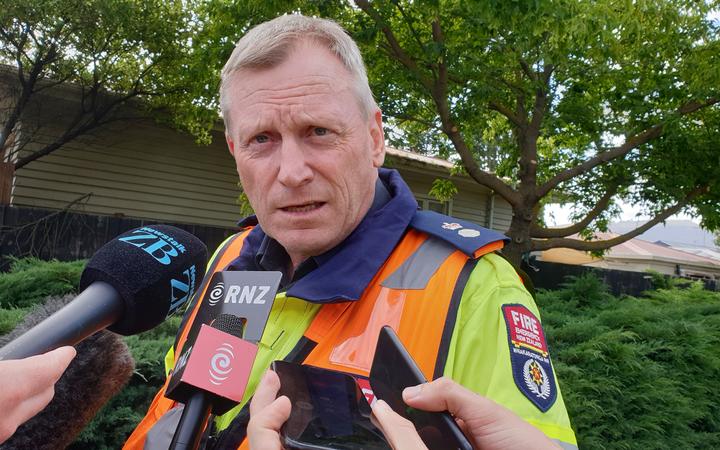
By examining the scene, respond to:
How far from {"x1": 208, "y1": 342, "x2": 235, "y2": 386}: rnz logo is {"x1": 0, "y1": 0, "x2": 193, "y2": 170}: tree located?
31.1 feet

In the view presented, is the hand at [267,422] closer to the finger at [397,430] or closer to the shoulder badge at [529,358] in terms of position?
the finger at [397,430]

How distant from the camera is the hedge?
2.96 metres

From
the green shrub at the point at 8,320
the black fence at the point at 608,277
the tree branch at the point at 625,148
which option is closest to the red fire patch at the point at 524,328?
the green shrub at the point at 8,320

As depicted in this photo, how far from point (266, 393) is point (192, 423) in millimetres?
131

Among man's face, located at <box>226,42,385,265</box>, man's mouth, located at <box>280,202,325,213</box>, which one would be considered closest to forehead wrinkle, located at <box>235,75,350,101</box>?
man's face, located at <box>226,42,385,265</box>

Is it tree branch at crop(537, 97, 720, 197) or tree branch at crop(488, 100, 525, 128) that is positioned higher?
tree branch at crop(488, 100, 525, 128)

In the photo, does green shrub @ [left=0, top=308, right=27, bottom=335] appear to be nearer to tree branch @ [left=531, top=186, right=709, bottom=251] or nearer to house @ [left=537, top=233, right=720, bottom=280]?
tree branch @ [left=531, top=186, right=709, bottom=251]

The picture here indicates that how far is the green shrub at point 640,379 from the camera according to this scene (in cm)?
398

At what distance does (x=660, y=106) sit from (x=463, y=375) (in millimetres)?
8661

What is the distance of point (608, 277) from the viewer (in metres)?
13.2

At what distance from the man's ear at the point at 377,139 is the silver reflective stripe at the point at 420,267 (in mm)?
368

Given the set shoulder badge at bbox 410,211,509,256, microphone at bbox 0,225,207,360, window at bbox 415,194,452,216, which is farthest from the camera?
window at bbox 415,194,452,216

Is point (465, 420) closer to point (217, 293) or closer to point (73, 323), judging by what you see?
point (217, 293)

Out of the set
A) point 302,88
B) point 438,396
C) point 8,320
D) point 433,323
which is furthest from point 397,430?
point 8,320
